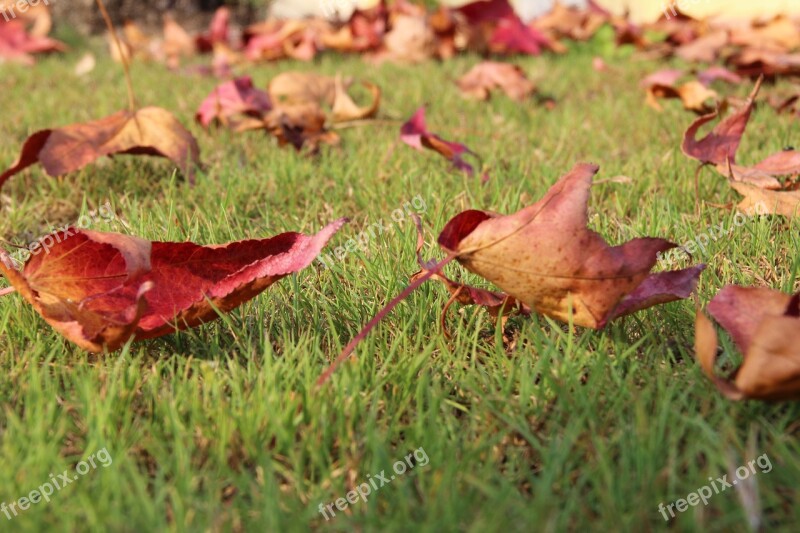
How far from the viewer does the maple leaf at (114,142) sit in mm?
1767

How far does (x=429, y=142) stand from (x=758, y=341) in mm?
1294

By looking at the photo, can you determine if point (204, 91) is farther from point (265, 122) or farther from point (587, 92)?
point (587, 92)

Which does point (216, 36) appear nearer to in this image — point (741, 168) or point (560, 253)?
point (741, 168)

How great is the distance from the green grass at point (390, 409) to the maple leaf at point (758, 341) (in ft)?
0.18

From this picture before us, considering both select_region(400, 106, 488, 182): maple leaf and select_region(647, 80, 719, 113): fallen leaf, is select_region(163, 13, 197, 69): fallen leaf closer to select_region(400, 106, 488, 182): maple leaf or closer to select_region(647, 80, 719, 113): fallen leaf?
select_region(400, 106, 488, 182): maple leaf

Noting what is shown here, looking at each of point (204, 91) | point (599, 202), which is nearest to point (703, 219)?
point (599, 202)

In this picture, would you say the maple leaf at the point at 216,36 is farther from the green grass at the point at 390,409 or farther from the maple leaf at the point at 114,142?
the green grass at the point at 390,409

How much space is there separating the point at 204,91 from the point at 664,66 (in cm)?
220

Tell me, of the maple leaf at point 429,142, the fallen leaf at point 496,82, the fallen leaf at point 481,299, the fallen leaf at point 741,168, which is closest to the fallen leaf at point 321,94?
the maple leaf at point 429,142

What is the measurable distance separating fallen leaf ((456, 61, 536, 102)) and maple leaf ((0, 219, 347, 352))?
203 cm

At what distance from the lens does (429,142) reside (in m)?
2.07

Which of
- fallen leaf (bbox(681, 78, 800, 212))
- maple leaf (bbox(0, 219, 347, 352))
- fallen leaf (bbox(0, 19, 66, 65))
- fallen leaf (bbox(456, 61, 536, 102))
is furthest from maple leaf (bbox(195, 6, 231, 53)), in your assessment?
maple leaf (bbox(0, 219, 347, 352))

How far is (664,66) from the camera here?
3.78 metres

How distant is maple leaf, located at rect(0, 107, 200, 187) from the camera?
1.77 meters
